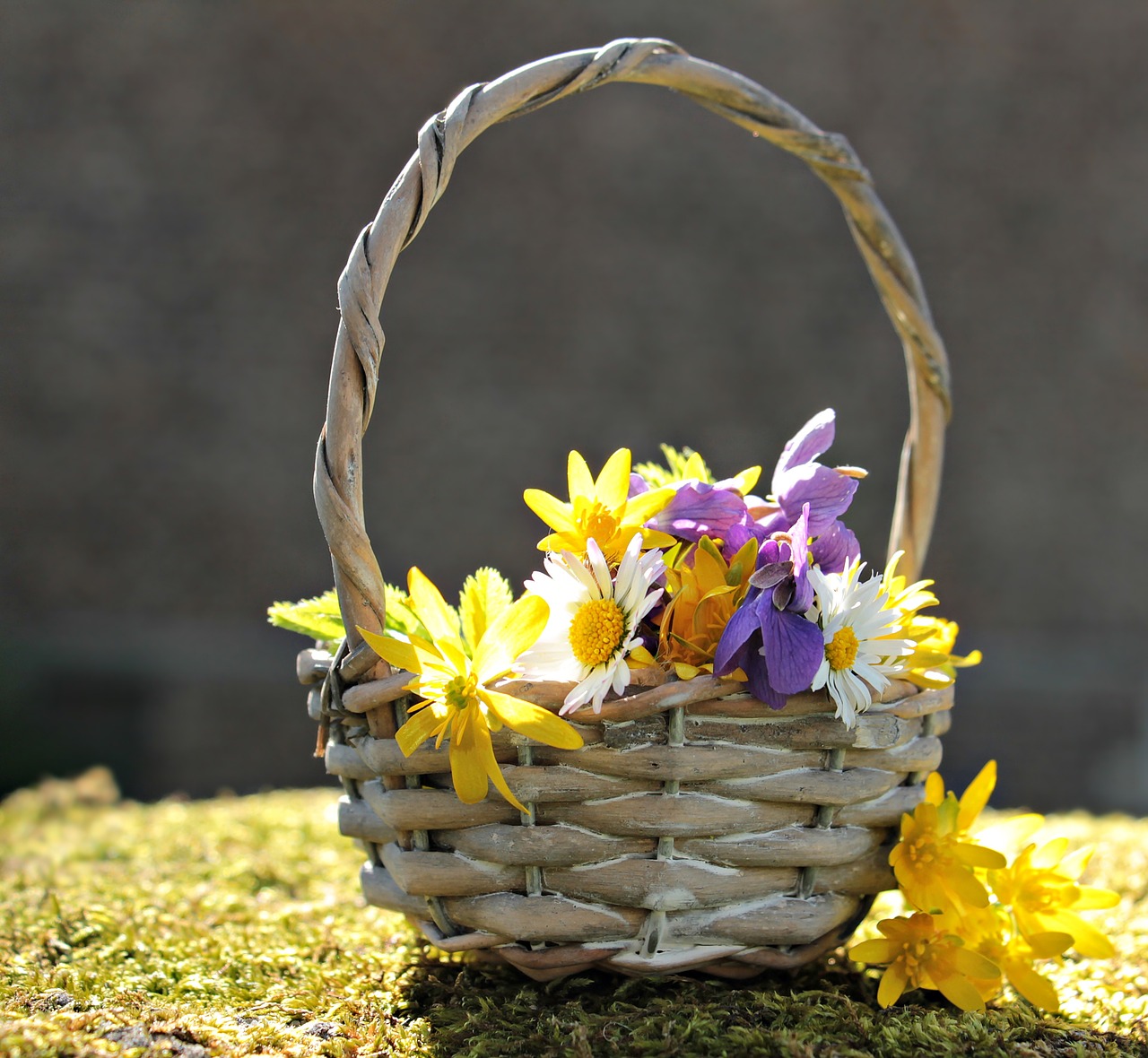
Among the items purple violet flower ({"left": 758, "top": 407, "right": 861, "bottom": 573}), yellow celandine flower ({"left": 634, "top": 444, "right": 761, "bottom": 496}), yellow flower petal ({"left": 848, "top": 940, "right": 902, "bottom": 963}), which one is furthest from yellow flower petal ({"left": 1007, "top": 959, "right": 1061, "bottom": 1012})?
yellow celandine flower ({"left": 634, "top": 444, "right": 761, "bottom": 496})

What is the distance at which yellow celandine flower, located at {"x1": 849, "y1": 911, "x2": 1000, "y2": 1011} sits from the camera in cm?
87

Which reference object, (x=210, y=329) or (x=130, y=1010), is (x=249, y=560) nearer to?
(x=210, y=329)

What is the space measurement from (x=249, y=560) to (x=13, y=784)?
4.10 ft

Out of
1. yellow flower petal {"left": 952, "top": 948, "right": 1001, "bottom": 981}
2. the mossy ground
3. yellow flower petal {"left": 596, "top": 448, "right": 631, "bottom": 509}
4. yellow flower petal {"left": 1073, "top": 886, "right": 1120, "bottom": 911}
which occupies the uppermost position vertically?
yellow flower petal {"left": 596, "top": 448, "right": 631, "bottom": 509}

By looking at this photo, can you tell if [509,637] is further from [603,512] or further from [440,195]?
[440,195]

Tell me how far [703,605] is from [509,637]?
17cm

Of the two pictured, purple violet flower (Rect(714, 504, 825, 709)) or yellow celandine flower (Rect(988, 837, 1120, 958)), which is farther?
yellow celandine flower (Rect(988, 837, 1120, 958))

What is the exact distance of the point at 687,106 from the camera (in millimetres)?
4504

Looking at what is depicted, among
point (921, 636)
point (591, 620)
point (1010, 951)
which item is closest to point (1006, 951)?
point (1010, 951)

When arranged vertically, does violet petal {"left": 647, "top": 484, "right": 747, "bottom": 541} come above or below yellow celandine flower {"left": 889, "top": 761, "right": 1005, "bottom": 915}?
above

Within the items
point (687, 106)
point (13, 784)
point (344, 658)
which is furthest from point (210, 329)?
point (344, 658)

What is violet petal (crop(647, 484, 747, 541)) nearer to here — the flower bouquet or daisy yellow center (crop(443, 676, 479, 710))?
the flower bouquet

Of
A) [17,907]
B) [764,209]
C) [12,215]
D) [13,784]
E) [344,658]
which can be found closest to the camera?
[344,658]

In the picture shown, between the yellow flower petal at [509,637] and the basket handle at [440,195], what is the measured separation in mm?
111
